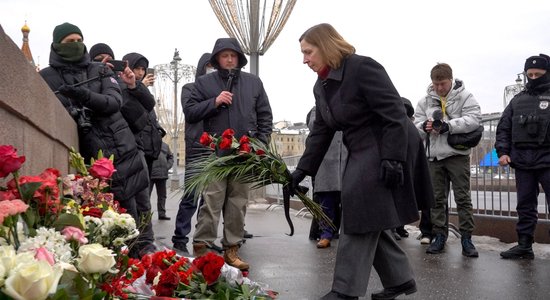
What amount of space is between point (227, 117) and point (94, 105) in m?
1.45

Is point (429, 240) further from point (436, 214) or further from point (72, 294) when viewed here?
point (72, 294)

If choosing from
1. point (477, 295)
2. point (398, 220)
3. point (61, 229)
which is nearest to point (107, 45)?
point (398, 220)

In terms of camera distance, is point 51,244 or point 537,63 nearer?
point 51,244

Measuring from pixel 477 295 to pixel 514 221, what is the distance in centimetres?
326

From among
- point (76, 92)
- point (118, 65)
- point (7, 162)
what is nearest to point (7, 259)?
point (7, 162)

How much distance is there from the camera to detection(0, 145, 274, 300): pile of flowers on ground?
1531 millimetres

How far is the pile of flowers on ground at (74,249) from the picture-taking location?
153 centimetres

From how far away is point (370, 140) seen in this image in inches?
166

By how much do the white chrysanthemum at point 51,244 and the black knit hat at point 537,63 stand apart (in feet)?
18.4

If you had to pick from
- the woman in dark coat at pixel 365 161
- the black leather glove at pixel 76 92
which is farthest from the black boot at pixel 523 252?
the black leather glove at pixel 76 92

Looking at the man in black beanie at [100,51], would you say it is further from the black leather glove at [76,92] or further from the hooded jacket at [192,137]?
the black leather glove at [76,92]

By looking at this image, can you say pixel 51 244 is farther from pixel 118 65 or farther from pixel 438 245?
pixel 438 245

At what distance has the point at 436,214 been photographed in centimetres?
699

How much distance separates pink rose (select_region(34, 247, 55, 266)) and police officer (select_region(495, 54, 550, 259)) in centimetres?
558
